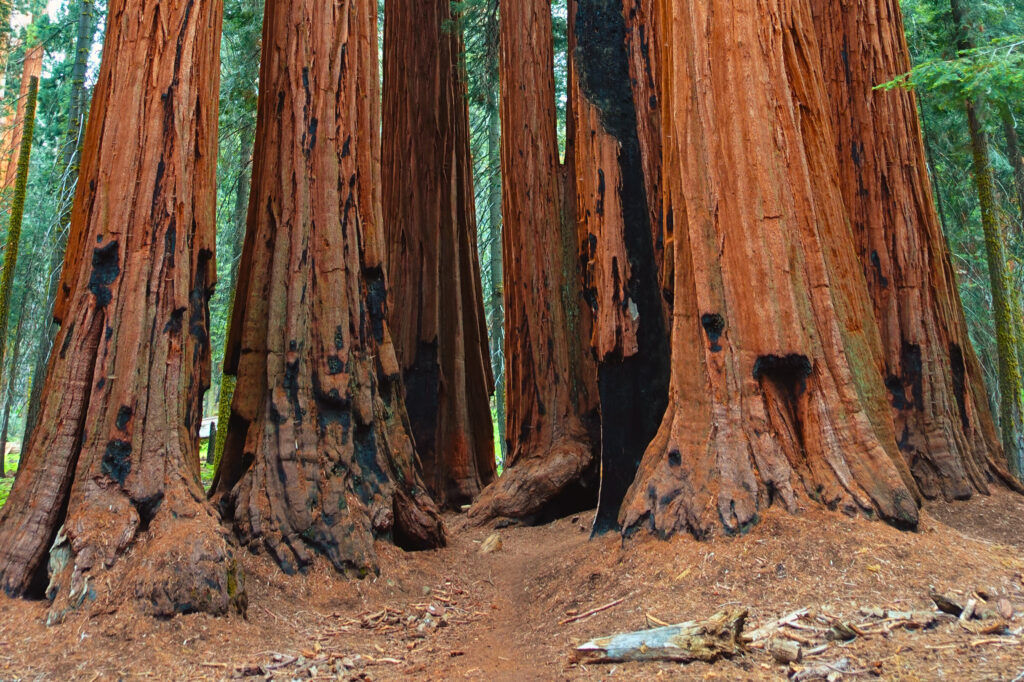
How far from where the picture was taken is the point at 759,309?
14.1ft

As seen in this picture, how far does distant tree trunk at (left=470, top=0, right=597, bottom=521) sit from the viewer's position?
7.76 metres

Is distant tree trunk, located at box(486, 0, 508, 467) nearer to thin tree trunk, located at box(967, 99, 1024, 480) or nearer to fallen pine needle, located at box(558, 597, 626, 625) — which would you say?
thin tree trunk, located at box(967, 99, 1024, 480)

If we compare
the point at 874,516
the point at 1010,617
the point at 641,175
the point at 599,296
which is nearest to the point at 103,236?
the point at 599,296

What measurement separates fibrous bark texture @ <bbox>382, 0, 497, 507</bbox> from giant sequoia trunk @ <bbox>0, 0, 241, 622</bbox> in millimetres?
4171

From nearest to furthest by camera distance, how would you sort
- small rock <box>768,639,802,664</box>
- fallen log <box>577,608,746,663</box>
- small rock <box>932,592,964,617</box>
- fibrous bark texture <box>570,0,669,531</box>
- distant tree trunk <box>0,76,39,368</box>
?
small rock <box>768,639,802,664</box> < fallen log <box>577,608,746,663</box> < small rock <box>932,592,964,617</box> < fibrous bark texture <box>570,0,669,531</box> < distant tree trunk <box>0,76,39,368</box>

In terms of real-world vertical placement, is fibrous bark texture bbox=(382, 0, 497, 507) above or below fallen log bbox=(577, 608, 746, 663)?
above

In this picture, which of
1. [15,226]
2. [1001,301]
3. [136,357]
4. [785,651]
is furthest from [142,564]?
[1001,301]

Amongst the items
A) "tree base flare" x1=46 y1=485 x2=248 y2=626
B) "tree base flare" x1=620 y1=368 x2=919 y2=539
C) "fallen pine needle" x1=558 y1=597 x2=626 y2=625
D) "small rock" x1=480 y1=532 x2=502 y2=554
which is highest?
"tree base flare" x1=620 y1=368 x2=919 y2=539

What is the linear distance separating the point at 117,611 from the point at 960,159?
13.9m

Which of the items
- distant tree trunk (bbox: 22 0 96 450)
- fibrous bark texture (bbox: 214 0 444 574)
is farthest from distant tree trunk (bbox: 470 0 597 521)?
distant tree trunk (bbox: 22 0 96 450)

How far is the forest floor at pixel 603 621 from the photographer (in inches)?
110

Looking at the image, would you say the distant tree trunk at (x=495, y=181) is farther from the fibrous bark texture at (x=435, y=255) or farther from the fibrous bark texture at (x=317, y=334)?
the fibrous bark texture at (x=317, y=334)

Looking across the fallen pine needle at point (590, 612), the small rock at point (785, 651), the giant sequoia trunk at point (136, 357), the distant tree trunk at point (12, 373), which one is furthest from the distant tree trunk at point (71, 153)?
the small rock at point (785, 651)

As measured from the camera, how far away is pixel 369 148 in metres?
6.05
